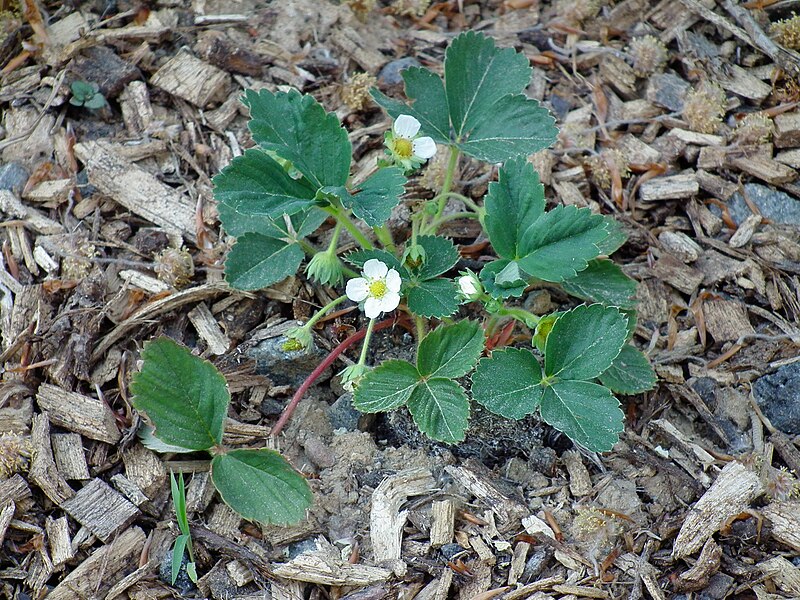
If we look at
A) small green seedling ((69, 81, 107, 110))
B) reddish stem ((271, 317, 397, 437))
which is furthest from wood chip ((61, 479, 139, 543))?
small green seedling ((69, 81, 107, 110))

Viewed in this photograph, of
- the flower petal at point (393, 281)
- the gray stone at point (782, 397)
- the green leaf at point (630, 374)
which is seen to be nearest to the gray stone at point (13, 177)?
the flower petal at point (393, 281)

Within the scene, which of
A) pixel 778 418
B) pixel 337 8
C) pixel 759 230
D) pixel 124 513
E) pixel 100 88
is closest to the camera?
pixel 124 513

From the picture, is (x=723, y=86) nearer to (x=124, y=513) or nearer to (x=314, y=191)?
(x=314, y=191)

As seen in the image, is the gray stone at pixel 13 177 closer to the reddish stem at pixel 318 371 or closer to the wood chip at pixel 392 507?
the reddish stem at pixel 318 371

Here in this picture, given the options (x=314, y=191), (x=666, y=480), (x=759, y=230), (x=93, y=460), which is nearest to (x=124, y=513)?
(x=93, y=460)

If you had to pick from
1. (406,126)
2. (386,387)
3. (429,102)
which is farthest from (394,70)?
(386,387)

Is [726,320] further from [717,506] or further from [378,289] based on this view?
[378,289]

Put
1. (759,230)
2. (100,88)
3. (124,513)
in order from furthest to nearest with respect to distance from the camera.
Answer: (100,88)
(759,230)
(124,513)
